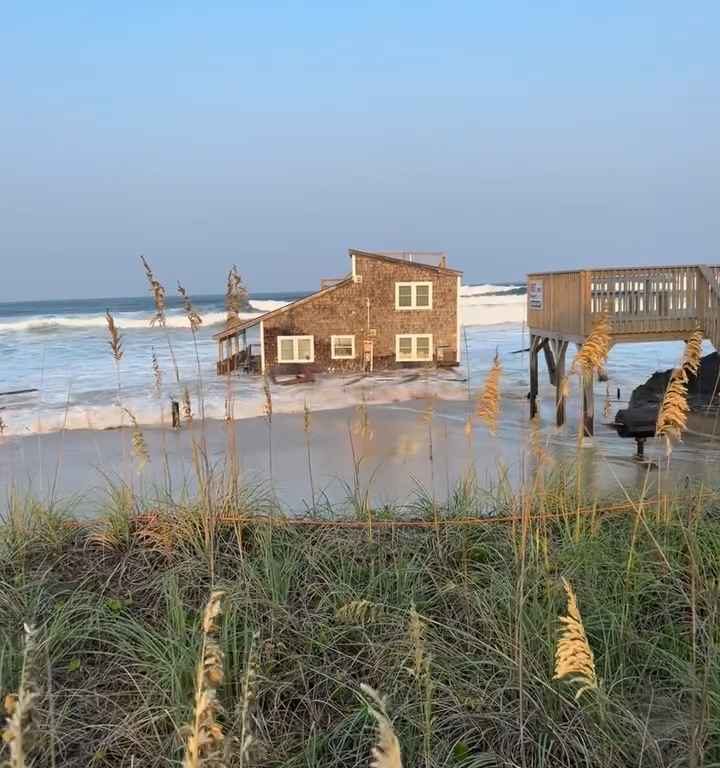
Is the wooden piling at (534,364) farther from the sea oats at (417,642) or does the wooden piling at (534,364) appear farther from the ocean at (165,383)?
the sea oats at (417,642)

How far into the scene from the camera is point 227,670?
3.18 meters

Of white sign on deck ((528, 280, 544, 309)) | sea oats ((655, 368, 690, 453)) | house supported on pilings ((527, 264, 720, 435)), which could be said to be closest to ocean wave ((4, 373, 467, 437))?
white sign on deck ((528, 280, 544, 309))

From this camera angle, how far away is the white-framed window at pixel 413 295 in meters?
28.3

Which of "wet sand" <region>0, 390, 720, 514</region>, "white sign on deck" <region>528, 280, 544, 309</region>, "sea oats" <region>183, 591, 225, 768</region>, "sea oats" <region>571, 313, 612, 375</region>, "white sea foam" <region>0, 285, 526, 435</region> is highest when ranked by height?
Result: "white sign on deck" <region>528, 280, 544, 309</region>

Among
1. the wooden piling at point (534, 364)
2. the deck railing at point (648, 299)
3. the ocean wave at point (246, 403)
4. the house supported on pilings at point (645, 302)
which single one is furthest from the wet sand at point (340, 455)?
the deck railing at point (648, 299)

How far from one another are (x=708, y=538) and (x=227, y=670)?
9.82 feet

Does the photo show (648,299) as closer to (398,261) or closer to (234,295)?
Answer: (234,295)

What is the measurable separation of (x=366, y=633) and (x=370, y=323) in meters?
25.0

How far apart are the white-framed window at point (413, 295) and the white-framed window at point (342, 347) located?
220 centimetres

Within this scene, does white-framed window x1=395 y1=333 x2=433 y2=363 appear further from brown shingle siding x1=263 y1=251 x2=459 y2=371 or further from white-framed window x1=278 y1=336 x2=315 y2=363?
white-framed window x1=278 y1=336 x2=315 y2=363

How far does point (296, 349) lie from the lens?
28.0 m

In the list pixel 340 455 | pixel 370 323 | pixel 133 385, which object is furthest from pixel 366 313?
pixel 340 455

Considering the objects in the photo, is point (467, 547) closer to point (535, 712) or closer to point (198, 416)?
point (535, 712)

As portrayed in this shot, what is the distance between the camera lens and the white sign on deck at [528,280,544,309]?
15070 millimetres
